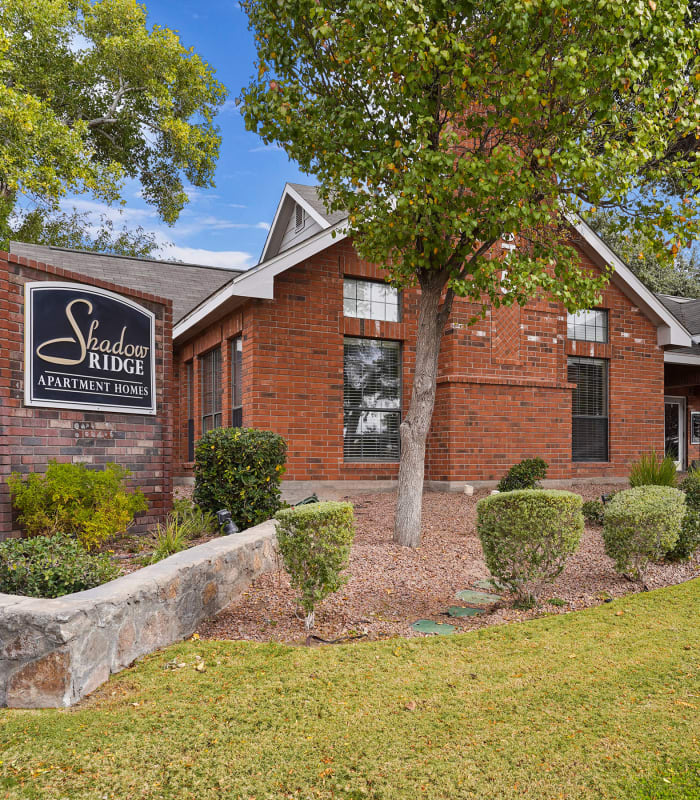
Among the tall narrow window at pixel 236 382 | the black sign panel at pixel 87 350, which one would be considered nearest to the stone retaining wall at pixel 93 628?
the black sign panel at pixel 87 350

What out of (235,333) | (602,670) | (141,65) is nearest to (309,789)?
(602,670)

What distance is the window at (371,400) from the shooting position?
11.3 metres

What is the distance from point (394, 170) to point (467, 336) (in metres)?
5.05

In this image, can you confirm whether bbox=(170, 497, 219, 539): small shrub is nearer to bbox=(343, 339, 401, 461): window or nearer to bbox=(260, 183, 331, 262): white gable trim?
bbox=(343, 339, 401, 461): window

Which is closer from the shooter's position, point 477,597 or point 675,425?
point 477,597

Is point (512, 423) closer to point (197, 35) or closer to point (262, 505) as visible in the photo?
point (262, 505)

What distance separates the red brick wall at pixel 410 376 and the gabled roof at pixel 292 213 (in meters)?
2.99

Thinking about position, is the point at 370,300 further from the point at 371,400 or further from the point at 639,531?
the point at 639,531

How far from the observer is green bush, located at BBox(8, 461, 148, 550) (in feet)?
18.1

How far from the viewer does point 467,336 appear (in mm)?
11367

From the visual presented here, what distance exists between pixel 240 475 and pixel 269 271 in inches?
164

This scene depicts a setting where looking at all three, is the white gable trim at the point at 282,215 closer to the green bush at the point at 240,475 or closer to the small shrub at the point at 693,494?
the green bush at the point at 240,475

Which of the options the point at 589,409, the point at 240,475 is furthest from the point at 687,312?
the point at 240,475

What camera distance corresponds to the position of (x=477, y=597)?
540 cm
